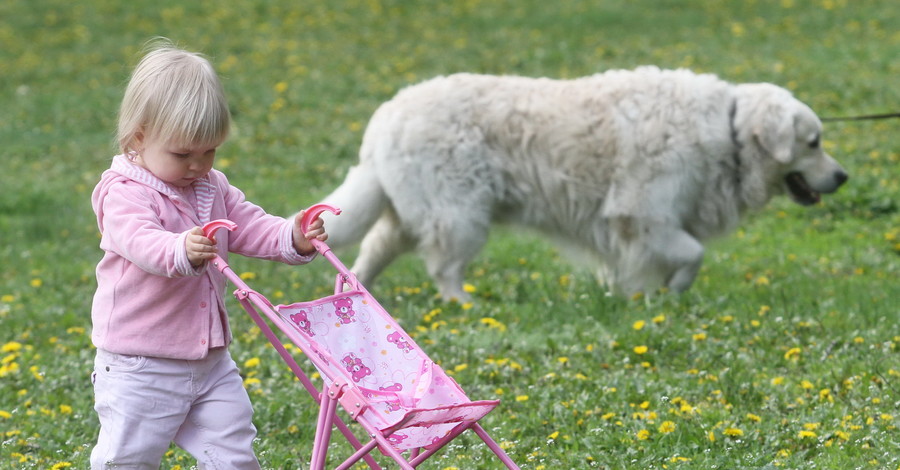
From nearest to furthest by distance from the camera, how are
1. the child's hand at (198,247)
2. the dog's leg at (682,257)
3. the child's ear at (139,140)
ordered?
the child's hand at (198,247) → the child's ear at (139,140) → the dog's leg at (682,257)

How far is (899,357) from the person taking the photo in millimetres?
5516

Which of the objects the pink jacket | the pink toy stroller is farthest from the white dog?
the pink jacket

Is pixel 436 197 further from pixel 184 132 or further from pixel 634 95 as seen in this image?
pixel 184 132

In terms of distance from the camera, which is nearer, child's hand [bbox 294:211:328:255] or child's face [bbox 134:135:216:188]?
child's face [bbox 134:135:216:188]

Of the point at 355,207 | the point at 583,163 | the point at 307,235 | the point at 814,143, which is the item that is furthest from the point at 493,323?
the point at 307,235

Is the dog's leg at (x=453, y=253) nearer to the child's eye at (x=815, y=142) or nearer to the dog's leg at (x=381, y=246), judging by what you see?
the dog's leg at (x=381, y=246)

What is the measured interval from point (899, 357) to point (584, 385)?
59.8 inches

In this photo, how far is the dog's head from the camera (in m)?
7.79

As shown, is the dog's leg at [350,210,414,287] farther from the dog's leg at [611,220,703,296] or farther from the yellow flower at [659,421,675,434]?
the yellow flower at [659,421,675,434]

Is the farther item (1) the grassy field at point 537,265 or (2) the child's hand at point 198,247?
(1) the grassy field at point 537,265

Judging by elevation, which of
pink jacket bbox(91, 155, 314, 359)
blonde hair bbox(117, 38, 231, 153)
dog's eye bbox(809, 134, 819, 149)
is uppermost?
blonde hair bbox(117, 38, 231, 153)

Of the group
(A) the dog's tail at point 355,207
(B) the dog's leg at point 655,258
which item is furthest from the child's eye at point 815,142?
(A) the dog's tail at point 355,207

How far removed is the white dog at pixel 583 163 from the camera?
7.67 metres

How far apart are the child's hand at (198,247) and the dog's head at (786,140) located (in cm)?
528
